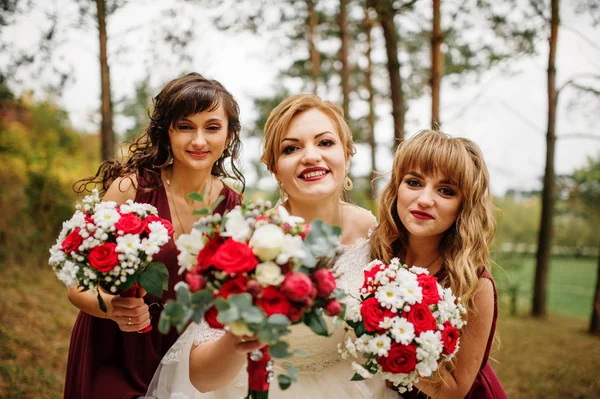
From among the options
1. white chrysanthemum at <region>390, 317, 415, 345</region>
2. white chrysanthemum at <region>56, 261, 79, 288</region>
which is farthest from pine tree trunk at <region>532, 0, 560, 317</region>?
white chrysanthemum at <region>56, 261, 79, 288</region>

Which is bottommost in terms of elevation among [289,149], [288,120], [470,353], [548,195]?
[548,195]

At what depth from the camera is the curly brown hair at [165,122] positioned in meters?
3.16

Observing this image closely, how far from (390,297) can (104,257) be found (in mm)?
1316

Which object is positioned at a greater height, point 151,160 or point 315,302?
point 151,160

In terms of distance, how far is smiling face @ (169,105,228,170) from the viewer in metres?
3.17

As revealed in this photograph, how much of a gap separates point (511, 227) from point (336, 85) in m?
18.3

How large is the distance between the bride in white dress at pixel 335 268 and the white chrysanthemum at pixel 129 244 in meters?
0.60

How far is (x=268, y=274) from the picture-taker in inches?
59.7

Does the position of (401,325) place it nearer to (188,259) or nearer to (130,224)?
(188,259)

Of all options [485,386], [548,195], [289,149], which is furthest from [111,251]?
[548,195]

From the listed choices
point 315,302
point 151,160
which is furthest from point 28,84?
point 315,302

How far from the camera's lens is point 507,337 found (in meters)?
9.62

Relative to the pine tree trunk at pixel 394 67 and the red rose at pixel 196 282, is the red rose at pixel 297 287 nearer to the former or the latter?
the red rose at pixel 196 282

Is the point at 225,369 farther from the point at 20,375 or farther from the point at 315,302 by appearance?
the point at 20,375
